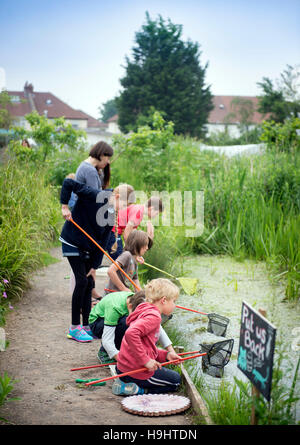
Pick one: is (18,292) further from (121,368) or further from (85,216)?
(121,368)

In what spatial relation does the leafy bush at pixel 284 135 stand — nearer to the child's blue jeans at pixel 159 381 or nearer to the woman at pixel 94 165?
the woman at pixel 94 165

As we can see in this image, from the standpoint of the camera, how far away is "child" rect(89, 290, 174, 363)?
3100mm

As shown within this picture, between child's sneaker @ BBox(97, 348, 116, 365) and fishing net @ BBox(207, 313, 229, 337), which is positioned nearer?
child's sneaker @ BBox(97, 348, 116, 365)

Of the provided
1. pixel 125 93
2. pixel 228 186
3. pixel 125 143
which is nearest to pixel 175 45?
pixel 125 93

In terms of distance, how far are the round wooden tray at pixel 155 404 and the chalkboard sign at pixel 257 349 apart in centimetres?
55

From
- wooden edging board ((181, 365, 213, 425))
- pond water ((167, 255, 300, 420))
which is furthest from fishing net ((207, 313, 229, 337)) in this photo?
wooden edging board ((181, 365, 213, 425))

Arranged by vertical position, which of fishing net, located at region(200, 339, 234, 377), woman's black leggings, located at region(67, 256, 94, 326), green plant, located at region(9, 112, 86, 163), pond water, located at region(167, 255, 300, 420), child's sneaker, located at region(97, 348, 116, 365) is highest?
green plant, located at region(9, 112, 86, 163)

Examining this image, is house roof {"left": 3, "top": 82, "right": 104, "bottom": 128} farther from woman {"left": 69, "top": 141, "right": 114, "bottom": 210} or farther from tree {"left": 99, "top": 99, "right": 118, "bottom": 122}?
woman {"left": 69, "top": 141, "right": 114, "bottom": 210}

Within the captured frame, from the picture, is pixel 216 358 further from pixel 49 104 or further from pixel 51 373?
pixel 49 104

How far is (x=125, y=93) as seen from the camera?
34469 millimetres

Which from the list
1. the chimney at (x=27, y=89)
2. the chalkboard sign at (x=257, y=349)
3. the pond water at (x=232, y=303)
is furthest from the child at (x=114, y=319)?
the chimney at (x=27, y=89)

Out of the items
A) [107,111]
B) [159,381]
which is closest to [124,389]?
[159,381]

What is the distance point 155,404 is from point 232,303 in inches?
96.5

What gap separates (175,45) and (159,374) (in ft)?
120
